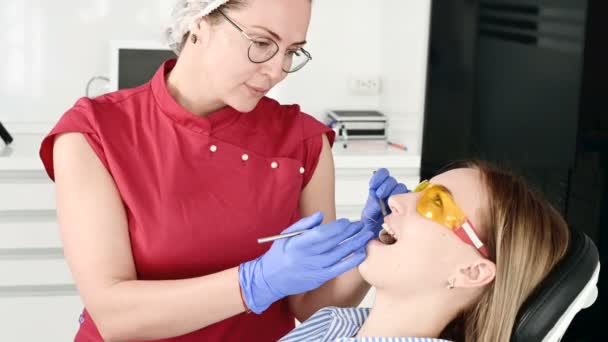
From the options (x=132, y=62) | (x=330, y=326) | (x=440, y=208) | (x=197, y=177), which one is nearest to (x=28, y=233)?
(x=132, y=62)

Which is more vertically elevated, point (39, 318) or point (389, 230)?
point (389, 230)

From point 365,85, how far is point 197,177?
2075 millimetres

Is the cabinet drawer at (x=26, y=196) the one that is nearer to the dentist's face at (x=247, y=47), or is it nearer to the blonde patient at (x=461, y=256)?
the dentist's face at (x=247, y=47)

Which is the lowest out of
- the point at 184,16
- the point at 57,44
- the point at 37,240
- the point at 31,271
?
the point at 31,271

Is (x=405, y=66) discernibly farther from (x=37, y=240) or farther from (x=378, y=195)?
(x=378, y=195)

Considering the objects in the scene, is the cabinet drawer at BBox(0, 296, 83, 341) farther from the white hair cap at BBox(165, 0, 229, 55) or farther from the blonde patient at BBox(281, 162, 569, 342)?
the blonde patient at BBox(281, 162, 569, 342)

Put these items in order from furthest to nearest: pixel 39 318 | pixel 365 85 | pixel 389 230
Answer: pixel 365 85 < pixel 39 318 < pixel 389 230

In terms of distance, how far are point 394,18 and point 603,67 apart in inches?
49.7

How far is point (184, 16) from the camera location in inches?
64.4

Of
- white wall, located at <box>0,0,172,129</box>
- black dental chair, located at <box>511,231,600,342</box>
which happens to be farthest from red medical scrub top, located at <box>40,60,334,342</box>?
white wall, located at <box>0,0,172,129</box>

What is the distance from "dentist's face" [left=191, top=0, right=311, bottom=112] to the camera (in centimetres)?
151

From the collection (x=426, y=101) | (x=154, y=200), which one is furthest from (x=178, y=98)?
(x=426, y=101)

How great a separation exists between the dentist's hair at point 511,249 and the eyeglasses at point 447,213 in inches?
1.1

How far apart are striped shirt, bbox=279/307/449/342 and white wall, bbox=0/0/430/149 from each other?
1766 millimetres
